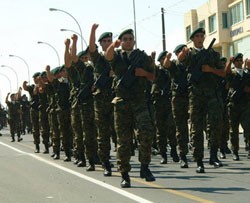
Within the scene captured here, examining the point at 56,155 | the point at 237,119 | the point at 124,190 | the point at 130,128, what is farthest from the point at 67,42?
the point at 56,155

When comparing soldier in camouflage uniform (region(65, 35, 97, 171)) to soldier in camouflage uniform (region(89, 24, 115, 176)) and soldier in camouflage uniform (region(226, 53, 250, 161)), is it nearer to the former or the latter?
soldier in camouflage uniform (region(89, 24, 115, 176))

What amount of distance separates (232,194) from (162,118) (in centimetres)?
455

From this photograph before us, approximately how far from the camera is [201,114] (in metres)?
9.60

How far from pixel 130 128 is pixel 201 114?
1754 mm

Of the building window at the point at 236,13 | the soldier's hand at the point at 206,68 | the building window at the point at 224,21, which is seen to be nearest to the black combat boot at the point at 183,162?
the soldier's hand at the point at 206,68

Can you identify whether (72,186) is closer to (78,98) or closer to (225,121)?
(78,98)

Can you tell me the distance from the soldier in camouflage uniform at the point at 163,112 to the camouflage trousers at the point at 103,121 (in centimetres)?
212

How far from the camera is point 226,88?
487 inches

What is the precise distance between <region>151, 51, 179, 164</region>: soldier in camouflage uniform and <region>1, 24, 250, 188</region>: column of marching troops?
0.06ft

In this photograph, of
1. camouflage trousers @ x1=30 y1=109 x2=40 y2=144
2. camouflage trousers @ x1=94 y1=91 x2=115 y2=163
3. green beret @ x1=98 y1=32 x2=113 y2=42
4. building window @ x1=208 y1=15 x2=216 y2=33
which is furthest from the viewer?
building window @ x1=208 y1=15 x2=216 y2=33

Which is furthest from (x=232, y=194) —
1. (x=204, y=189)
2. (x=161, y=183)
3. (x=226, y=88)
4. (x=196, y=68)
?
(x=226, y=88)

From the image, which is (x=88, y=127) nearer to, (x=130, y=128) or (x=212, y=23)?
(x=130, y=128)

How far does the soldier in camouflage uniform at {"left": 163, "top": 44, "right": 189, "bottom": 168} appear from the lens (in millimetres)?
10273

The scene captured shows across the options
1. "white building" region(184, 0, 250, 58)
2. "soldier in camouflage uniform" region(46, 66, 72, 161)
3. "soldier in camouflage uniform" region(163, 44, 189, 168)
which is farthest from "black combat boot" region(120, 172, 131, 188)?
"white building" region(184, 0, 250, 58)
